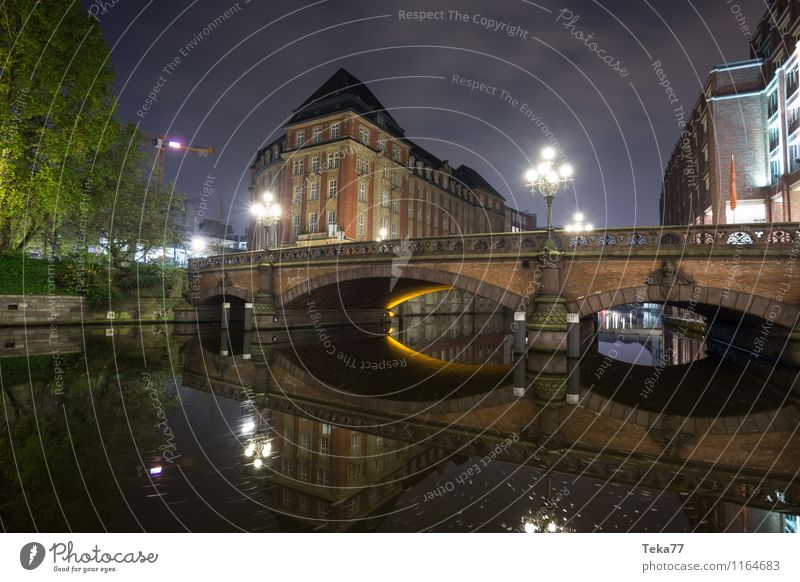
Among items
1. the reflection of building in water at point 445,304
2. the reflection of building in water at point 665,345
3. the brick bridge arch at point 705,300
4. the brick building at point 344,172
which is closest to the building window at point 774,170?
the reflection of building in water at point 665,345

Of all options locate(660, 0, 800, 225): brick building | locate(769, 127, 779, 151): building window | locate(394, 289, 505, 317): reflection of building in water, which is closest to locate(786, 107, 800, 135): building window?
locate(660, 0, 800, 225): brick building

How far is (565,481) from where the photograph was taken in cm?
505

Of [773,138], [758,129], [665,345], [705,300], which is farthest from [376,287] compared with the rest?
[758,129]

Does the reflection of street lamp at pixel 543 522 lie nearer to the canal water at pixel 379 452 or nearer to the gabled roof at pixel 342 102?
the canal water at pixel 379 452

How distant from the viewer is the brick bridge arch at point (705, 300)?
13336 millimetres

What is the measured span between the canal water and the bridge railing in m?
4.93

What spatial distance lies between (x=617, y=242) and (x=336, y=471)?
1496 centimetres

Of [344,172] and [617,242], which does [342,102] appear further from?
[617,242]

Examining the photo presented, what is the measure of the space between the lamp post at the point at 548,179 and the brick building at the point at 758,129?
61.0 feet

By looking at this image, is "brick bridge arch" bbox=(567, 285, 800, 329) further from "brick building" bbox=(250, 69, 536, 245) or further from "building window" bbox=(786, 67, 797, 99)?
"brick building" bbox=(250, 69, 536, 245)

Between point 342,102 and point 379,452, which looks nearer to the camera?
point 379,452

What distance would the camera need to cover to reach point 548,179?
50.8 feet
